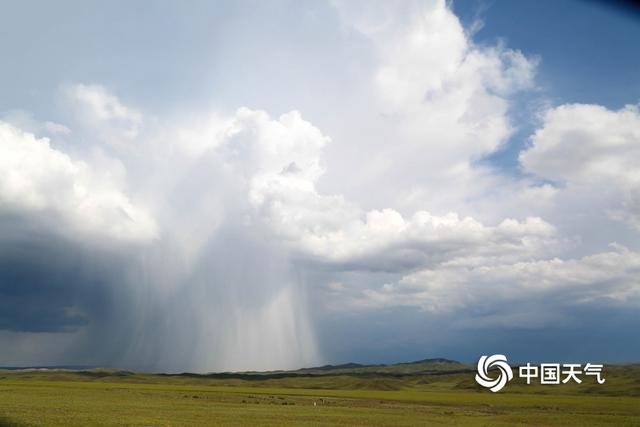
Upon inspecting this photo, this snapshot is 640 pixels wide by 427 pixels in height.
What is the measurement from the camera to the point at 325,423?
1980 inches

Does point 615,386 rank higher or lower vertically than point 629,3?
lower

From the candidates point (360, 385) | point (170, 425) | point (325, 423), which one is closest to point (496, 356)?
point (325, 423)

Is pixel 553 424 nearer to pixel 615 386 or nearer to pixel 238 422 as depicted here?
pixel 238 422

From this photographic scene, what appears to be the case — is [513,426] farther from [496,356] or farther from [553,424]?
[496,356]

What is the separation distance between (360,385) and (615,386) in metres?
88.9

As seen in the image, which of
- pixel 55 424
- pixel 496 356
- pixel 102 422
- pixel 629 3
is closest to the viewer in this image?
pixel 629 3

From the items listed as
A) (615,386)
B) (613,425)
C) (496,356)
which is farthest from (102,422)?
(615,386)

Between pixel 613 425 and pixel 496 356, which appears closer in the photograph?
pixel 613 425

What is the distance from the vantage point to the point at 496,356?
78.8 metres

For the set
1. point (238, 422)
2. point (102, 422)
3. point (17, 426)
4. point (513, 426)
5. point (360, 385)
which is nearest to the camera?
point (17, 426)

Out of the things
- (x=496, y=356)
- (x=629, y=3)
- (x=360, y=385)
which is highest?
(x=629, y=3)

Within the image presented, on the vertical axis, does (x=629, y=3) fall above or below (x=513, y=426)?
above

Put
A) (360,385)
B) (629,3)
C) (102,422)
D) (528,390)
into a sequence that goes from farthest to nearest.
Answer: (360,385) → (528,390) → (102,422) → (629,3)

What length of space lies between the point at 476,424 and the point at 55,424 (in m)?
40.5
